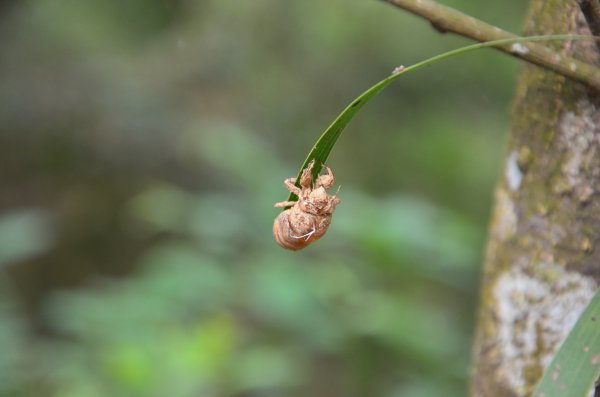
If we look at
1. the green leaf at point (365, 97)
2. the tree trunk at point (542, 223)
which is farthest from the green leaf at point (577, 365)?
the green leaf at point (365, 97)

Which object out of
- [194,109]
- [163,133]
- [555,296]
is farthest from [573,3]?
[194,109]

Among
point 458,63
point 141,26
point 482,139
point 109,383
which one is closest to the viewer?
point 109,383

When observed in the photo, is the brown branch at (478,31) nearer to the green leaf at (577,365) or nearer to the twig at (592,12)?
the twig at (592,12)

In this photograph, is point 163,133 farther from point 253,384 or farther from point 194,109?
point 253,384

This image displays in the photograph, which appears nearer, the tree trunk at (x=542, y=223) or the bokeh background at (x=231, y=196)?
the tree trunk at (x=542, y=223)

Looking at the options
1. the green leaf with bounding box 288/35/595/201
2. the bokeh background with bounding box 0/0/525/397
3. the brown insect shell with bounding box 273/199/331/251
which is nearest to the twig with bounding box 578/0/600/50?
the green leaf with bounding box 288/35/595/201

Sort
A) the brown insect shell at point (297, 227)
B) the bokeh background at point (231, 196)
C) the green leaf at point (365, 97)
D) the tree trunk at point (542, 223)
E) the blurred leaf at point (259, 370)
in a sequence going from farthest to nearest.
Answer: the bokeh background at point (231, 196) → the blurred leaf at point (259, 370) → the brown insect shell at point (297, 227) → the tree trunk at point (542, 223) → the green leaf at point (365, 97)
